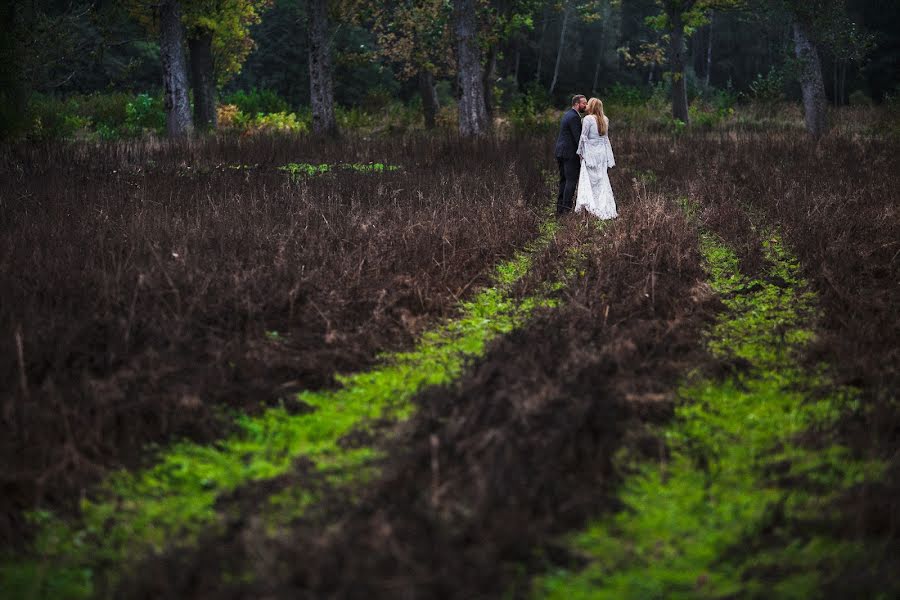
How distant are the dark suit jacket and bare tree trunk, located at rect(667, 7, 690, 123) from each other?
16.3 meters

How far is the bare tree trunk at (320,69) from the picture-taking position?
20.2 meters

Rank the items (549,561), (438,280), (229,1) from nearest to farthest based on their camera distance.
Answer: (549,561), (438,280), (229,1)

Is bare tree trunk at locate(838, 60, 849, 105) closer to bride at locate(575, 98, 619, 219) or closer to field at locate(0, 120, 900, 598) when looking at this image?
bride at locate(575, 98, 619, 219)

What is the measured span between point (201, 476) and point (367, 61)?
1086 inches

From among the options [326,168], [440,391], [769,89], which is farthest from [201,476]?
[769,89]

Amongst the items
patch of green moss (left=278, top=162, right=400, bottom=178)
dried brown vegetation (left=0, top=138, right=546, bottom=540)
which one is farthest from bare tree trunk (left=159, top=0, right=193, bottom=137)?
dried brown vegetation (left=0, top=138, right=546, bottom=540)

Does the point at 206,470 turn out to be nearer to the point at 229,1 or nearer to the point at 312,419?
the point at 312,419

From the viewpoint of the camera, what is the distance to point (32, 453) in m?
3.72

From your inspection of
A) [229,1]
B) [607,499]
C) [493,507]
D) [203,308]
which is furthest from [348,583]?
[229,1]

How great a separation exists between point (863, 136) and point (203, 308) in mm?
18488

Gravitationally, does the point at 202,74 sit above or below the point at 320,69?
above

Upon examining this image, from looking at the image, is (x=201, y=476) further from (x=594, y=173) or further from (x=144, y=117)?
(x=144, y=117)

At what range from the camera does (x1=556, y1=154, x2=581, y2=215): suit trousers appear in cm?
1165

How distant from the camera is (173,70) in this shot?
19172mm
